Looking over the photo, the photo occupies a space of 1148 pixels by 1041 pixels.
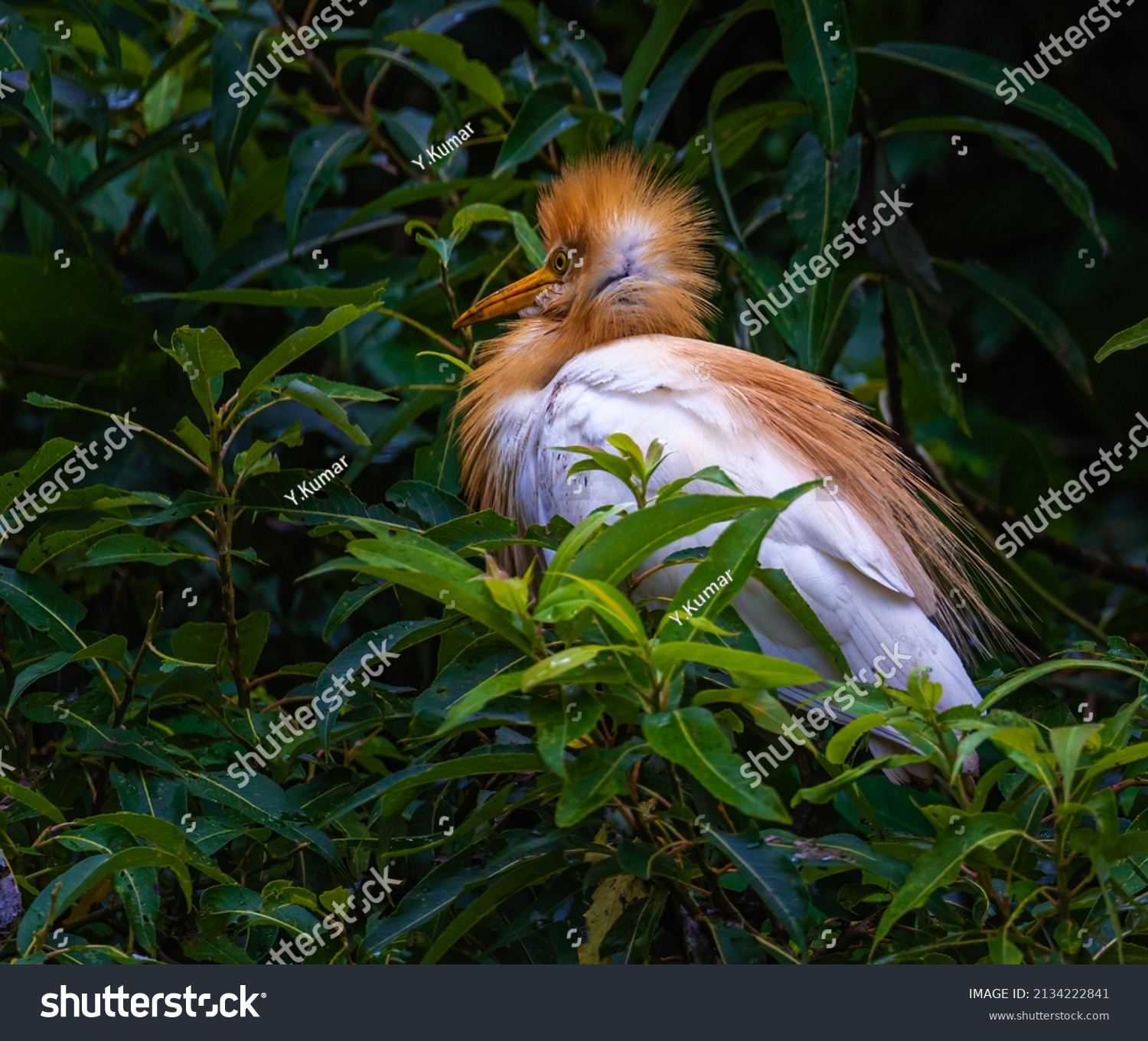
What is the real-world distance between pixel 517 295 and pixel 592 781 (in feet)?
4.51

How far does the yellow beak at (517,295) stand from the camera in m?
2.12

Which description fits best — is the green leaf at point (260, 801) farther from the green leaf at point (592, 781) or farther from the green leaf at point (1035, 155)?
the green leaf at point (1035, 155)

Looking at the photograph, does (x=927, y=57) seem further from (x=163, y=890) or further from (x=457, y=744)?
(x=163, y=890)

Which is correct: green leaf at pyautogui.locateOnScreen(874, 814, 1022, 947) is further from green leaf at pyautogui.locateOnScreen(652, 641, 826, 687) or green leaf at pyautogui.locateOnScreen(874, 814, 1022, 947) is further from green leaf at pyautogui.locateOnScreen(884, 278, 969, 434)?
green leaf at pyautogui.locateOnScreen(884, 278, 969, 434)

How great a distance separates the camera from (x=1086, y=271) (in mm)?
A: 3805

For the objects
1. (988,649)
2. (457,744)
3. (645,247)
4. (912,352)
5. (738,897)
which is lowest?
(738,897)

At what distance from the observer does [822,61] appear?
1951 millimetres

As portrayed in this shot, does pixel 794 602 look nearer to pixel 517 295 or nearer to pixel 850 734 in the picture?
pixel 850 734

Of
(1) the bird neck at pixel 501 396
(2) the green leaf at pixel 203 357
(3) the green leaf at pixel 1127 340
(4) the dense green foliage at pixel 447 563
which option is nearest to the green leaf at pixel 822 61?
(4) the dense green foliage at pixel 447 563

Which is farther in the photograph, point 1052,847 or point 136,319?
point 136,319

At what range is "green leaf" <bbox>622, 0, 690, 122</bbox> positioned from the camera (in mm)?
2162

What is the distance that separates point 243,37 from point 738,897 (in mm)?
1804

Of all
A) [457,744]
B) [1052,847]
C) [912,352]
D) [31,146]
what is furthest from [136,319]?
[1052,847]

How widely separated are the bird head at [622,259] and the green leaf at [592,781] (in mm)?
1230
